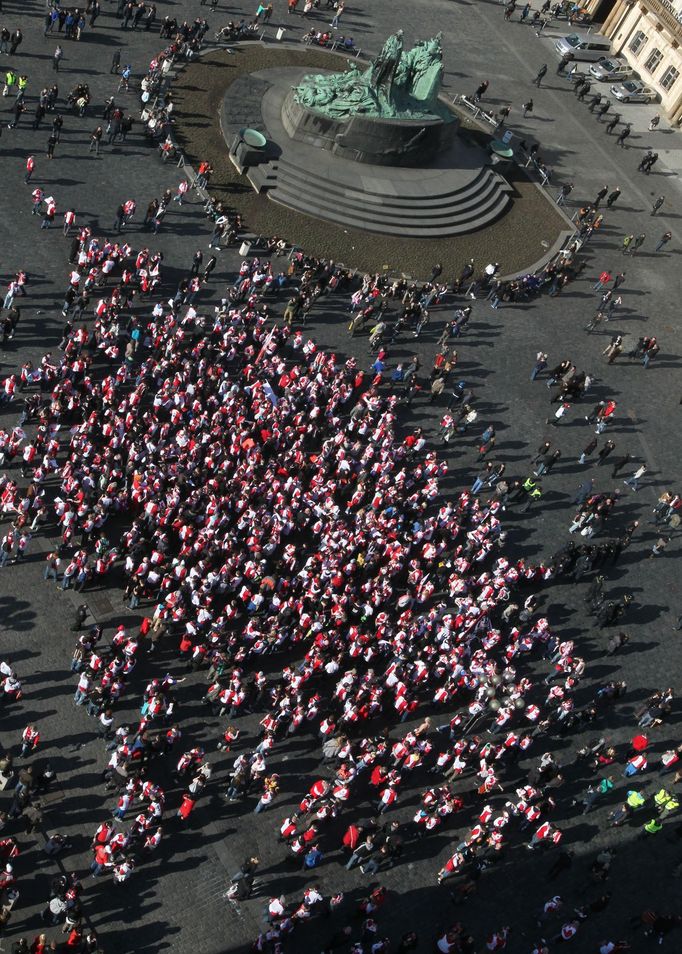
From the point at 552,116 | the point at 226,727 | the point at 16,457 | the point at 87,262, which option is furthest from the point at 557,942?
the point at 552,116

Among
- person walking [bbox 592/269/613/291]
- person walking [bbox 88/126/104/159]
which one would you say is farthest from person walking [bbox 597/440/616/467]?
person walking [bbox 88/126/104/159]

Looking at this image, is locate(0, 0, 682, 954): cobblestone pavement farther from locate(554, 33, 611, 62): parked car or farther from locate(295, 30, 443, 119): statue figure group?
locate(295, 30, 443, 119): statue figure group

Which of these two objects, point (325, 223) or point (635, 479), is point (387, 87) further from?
point (635, 479)

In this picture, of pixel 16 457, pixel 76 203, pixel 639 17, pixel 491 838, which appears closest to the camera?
pixel 491 838

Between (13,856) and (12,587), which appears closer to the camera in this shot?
(13,856)

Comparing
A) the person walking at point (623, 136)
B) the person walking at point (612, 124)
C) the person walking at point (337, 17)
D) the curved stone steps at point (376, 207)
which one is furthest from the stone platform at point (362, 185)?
the person walking at point (612, 124)

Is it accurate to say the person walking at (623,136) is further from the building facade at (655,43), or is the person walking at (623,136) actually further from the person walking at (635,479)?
the person walking at (635,479)

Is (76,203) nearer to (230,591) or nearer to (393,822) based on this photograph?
(230,591)

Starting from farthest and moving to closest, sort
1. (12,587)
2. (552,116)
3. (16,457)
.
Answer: (552,116), (16,457), (12,587)
